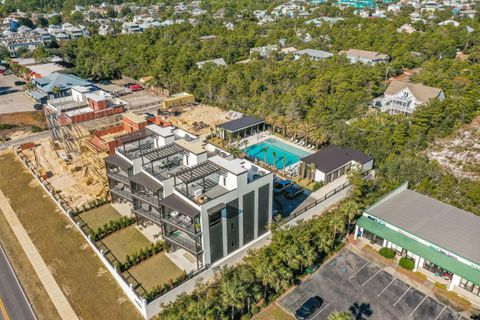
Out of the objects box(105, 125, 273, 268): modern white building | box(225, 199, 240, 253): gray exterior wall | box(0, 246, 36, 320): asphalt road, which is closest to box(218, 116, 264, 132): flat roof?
box(105, 125, 273, 268): modern white building

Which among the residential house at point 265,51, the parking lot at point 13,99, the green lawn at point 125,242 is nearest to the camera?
the green lawn at point 125,242

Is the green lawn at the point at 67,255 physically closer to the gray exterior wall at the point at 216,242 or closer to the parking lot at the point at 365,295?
the gray exterior wall at the point at 216,242

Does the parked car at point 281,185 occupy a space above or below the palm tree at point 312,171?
below

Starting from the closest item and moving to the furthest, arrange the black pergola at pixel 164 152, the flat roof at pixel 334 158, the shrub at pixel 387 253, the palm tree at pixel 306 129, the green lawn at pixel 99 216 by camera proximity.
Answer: the shrub at pixel 387 253
the black pergola at pixel 164 152
the green lawn at pixel 99 216
the flat roof at pixel 334 158
the palm tree at pixel 306 129

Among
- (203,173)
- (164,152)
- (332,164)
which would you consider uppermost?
(203,173)

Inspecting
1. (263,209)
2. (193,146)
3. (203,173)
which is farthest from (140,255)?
(263,209)

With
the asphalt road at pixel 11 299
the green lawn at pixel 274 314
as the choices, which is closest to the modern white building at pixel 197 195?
the green lawn at pixel 274 314

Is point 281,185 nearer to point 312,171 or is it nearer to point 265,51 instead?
point 312,171
